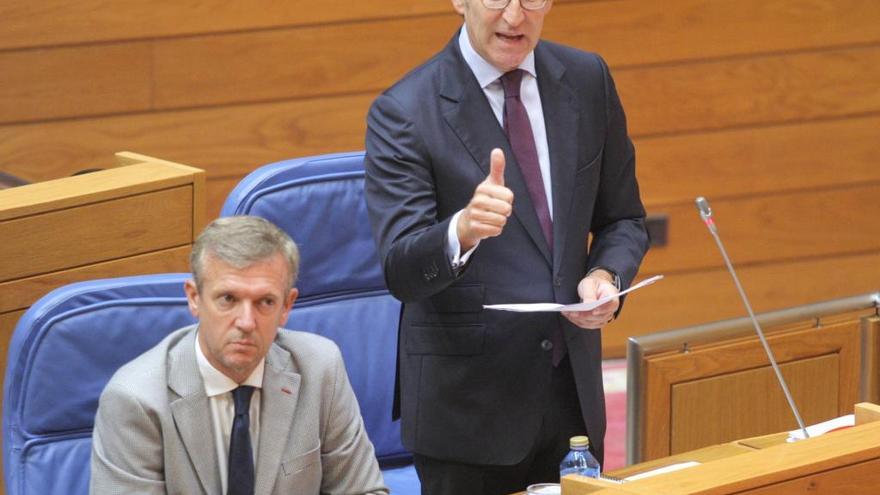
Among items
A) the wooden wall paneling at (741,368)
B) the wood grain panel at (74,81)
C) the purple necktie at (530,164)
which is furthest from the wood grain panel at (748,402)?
the wood grain panel at (74,81)

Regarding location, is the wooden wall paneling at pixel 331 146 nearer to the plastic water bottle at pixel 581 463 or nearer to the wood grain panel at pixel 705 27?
the wood grain panel at pixel 705 27

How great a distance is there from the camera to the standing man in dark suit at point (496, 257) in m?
2.42

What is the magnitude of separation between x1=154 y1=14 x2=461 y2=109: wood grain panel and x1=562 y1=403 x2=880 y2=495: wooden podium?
2.61 meters

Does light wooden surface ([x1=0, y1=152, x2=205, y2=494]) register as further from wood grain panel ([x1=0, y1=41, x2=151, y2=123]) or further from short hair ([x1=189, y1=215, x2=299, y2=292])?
wood grain panel ([x1=0, y1=41, x2=151, y2=123])

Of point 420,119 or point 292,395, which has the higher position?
point 420,119

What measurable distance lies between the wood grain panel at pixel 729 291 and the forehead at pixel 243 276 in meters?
2.80

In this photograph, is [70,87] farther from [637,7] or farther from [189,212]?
[637,7]

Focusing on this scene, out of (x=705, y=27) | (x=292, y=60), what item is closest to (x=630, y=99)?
(x=705, y=27)

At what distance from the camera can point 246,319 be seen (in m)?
2.19

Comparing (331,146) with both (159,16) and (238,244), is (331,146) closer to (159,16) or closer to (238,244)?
(159,16)

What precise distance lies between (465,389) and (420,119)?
1.46ft

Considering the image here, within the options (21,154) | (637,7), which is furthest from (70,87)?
(637,7)

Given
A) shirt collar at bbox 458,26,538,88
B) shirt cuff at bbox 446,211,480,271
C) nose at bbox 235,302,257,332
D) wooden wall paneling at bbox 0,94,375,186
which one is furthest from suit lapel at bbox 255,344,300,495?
wooden wall paneling at bbox 0,94,375,186

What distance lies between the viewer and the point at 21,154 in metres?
4.13
